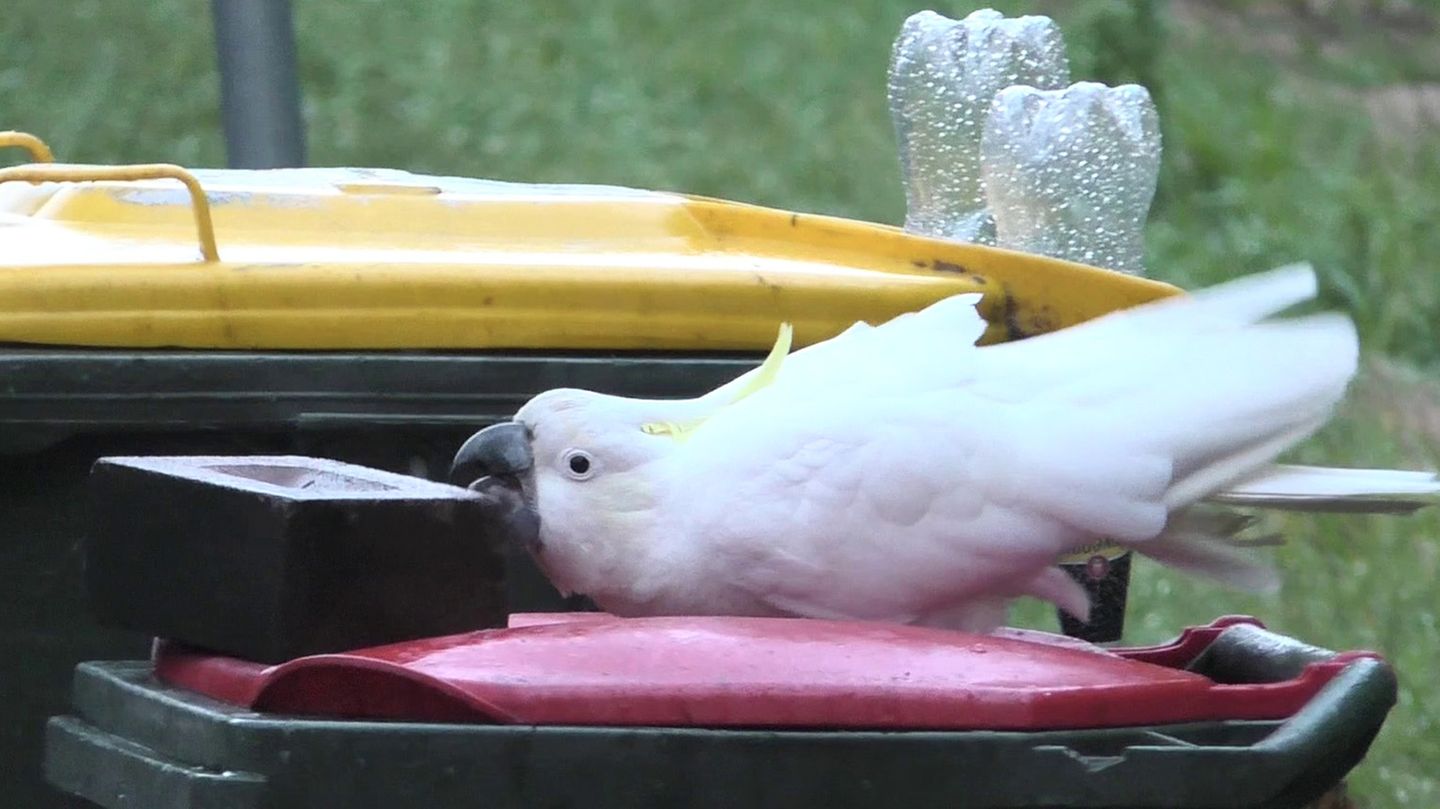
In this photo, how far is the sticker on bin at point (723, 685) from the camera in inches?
57.1

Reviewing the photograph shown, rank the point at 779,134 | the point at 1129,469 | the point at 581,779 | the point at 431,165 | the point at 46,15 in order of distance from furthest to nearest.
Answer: the point at 46,15
the point at 779,134
the point at 431,165
the point at 1129,469
the point at 581,779

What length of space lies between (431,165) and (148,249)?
547 cm

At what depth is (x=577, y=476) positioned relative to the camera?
1.80 m

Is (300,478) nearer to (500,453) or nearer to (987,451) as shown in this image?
(500,453)

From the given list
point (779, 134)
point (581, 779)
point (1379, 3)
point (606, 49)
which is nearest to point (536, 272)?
point (581, 779)

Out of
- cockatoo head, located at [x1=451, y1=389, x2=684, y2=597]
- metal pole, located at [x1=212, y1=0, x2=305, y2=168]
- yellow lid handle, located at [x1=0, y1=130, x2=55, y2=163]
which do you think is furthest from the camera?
metal pole, located at [x1=212, y1=0, x2=305, y2=168]

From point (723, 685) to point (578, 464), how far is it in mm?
396

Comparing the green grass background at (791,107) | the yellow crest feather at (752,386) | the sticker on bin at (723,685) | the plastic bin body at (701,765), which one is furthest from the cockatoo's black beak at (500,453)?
the green grass background at (791,107)

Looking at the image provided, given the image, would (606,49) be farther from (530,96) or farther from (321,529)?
(321,529)

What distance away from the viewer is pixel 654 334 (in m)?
2.12

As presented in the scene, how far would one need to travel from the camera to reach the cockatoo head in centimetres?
179

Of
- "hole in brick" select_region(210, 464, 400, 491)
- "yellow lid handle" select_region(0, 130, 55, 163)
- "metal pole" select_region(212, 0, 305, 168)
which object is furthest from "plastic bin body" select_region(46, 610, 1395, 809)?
"metal pole" select_region(212, 0, 305, 168)

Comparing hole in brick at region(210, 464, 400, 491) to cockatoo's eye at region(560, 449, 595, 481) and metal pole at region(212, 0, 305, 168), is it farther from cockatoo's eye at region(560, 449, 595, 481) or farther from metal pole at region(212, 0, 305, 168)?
metal pole at region(212, 0, 305, 168)

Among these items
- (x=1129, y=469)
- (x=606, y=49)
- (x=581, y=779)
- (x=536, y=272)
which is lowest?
(x=581, y=779)
